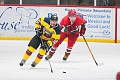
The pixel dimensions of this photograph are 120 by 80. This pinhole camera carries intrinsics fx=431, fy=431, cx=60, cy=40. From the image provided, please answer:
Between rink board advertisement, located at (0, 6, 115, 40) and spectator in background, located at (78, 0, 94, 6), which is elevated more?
spectator in background, located at (78, 0, 94, 6)

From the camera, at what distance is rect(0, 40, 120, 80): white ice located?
579 centimetres

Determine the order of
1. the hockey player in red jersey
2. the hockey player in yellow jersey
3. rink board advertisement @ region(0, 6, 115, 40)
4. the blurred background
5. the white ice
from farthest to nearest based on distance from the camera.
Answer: the blurred background
rink board advertisement @ region(0, 6, 115, 40)
the hockey player in red jersey
the hockey player in yellow jersey
the white ice

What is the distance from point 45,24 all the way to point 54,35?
0.71 ft

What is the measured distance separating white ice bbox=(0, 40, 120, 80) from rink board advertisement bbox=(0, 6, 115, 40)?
4.62ft

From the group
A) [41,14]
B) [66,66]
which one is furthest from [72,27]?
[41,14]

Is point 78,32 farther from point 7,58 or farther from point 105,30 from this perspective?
point 105,30

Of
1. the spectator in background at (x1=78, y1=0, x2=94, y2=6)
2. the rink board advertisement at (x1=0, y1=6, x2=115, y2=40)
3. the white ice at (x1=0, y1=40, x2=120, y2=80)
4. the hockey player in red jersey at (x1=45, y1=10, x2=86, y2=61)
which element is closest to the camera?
the white ice at (x1=0, y1=40, x2=120, y2=80)

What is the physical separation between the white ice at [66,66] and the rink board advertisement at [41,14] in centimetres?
141

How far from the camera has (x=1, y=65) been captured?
7.07m

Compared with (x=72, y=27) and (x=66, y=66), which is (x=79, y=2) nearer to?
(x=72, y=27)

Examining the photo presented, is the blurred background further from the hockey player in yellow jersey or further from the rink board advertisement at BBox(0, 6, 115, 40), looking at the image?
the hockey player in yellow jersey

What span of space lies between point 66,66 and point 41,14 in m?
5.14

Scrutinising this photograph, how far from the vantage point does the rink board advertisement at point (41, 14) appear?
11633 mm

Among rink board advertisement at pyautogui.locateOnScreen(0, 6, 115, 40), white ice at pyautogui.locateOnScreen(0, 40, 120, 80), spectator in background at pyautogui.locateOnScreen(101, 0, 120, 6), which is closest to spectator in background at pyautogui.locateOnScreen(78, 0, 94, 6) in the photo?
spectator in background at pyautogui.locateOnScreen(101, 0, 120, 6)
